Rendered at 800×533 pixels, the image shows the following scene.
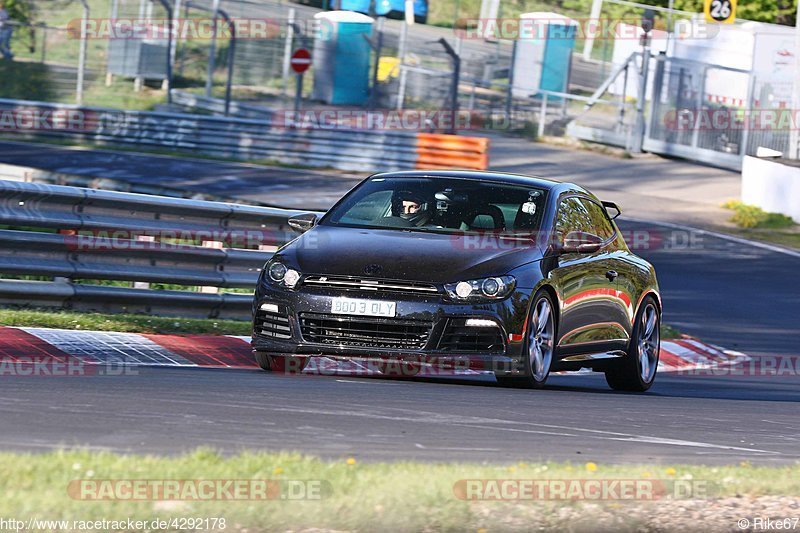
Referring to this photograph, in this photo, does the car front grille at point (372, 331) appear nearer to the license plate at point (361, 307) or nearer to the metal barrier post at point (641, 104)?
the license plate at point (361, 307)

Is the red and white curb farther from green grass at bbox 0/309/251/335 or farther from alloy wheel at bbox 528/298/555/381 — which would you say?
alloy wheel at bbox 528/298/555/381

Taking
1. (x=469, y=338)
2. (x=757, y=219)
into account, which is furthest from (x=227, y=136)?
(x=469, y=338)

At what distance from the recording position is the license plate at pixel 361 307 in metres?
9.09

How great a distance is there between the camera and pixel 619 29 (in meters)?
46.4

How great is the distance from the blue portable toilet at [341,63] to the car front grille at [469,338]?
88.8 ft

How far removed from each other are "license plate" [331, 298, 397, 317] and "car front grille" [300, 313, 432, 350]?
1.5 inches

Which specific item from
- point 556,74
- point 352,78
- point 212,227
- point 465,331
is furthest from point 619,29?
point 465,331

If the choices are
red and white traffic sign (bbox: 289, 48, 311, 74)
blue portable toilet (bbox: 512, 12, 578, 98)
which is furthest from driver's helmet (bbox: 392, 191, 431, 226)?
blue portable toilet (bbox: 512, 12, 578, 98)

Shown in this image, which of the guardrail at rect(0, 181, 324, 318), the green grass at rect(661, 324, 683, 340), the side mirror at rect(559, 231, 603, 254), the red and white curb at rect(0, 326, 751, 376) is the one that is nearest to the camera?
the red and white curb at rect(0, 326, 751, 376)

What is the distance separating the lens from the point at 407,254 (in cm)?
935

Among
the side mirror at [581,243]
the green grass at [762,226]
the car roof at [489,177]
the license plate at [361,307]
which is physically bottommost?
the green grass at [762,226]

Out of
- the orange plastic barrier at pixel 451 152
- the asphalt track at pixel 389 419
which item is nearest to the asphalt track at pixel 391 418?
the asphalt track at pixel 389 419

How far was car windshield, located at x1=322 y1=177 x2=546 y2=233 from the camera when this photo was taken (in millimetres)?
10055

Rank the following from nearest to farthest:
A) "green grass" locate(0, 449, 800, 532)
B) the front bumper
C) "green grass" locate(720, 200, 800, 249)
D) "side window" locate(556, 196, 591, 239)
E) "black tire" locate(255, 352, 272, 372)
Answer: "green grass" locate(0, 449, 800, 532), the front bumper, "black tire" locate(255, 352, 272, 372), "side window" locate(556, 196, 591, 239), "green grass" locate(720, 200, 800, 249)
